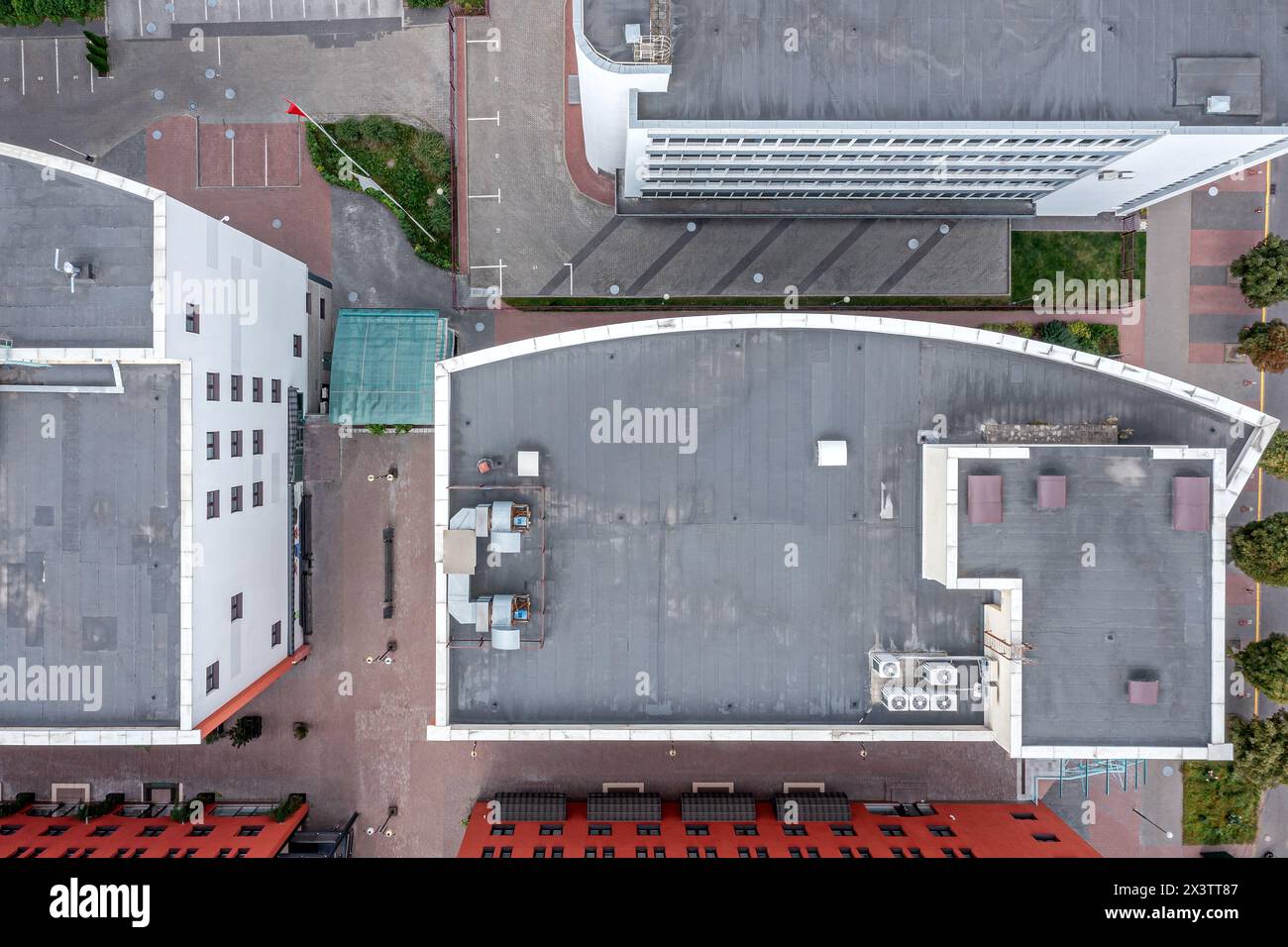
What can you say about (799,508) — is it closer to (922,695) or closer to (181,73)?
Result: (922,695)

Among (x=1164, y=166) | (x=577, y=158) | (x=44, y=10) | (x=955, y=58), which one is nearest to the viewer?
(x=955, y=58)

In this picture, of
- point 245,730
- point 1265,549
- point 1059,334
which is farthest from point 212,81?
point 1265,549

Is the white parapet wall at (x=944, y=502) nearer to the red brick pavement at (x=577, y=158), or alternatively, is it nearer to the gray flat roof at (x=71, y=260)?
the gray flat roof at (x=71, y=260)

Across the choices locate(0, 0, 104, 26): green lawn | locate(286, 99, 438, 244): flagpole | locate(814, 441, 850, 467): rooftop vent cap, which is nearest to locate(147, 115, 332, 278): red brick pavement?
locate(286, 99, 438, 244): flagpole

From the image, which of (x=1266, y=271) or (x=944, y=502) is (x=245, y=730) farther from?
(x=1266, y=271)

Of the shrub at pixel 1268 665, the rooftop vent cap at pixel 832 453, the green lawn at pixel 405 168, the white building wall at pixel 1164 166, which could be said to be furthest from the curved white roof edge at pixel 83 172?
the shrub at pixel 1268 665

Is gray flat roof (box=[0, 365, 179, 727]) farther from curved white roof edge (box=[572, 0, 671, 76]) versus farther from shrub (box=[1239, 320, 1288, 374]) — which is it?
shrub (box=[1239, 320, 1288, 374])
